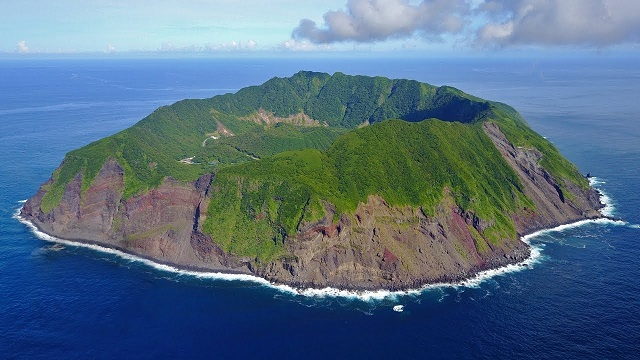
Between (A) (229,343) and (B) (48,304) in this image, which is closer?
(A) (229,343)

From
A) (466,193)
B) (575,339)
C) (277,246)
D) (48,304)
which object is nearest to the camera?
(575,339)

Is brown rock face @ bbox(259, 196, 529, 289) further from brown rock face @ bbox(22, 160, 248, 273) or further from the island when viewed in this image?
brown rock face @ bbox(22, 160, 248, 273)

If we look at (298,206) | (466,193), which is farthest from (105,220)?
(466,193)

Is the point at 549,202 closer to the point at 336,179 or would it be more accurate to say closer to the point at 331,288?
the point at 336,179

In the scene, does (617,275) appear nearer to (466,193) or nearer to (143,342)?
(466,193)

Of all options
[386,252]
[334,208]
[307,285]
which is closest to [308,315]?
[307,285]

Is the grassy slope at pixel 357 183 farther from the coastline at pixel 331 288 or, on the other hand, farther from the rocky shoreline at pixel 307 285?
the coastline at pixel 331 288
